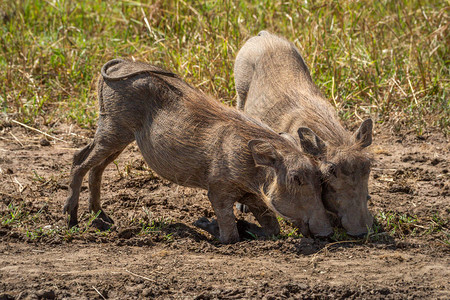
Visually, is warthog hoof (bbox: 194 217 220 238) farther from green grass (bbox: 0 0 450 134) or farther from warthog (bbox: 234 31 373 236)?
green grass (bbox: 0 0 450 134)

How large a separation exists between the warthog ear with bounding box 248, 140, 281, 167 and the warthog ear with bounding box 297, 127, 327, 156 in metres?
0.33

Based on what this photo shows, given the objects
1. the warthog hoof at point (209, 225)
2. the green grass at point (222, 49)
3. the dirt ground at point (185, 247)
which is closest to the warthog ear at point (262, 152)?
the dirt ground at point (185, 247)

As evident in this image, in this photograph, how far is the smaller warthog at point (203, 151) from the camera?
4.37 meters

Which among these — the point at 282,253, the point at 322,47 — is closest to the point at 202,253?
the point at 282,253

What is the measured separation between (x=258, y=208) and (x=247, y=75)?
1.76 meters

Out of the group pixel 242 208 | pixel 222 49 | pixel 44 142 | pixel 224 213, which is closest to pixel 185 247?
pixel 224 213

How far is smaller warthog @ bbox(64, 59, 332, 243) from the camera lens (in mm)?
4371

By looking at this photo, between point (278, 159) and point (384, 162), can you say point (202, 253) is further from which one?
point (384, 162)

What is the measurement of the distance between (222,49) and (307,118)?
2281 millimetres

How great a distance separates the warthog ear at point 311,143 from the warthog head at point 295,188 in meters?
0.23

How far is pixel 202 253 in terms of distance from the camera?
4324 millimetres

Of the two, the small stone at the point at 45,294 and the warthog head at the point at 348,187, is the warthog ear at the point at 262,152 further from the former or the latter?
the small stone at the point at 45,294

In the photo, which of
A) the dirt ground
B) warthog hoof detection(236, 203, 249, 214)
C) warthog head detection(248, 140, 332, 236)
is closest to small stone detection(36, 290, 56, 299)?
the dirt ground

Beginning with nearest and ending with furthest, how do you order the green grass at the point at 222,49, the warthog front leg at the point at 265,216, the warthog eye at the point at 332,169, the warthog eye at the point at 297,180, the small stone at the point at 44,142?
the warthog eye at the point at 297,180 < the warthog eye at the point at 332,169 < the warthog front leg at the point at 265,216 < the small stone at the point at 44,142 < the green grass at the point at 222,49
